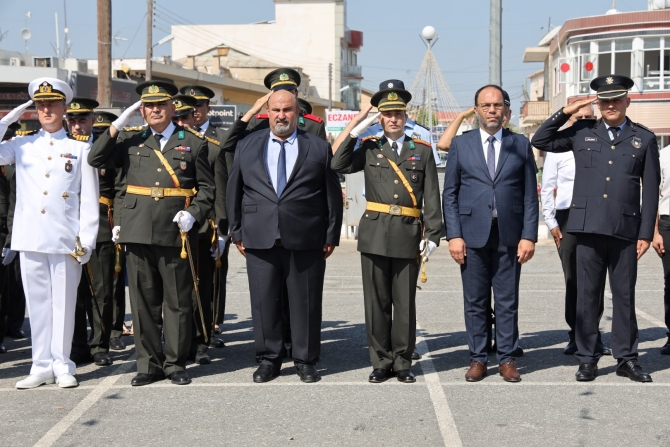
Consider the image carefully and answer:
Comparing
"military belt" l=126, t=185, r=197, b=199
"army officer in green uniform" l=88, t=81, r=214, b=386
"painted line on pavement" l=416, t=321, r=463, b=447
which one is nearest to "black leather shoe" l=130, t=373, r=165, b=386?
"army officer in green uniform" l=88, t=81, r=214, b=386

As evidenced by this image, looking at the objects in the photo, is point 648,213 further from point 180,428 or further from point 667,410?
point 180,428

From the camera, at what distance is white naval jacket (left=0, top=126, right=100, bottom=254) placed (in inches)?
271

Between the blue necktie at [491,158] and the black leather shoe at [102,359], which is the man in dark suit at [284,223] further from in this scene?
the black leather shoe at [102,359]

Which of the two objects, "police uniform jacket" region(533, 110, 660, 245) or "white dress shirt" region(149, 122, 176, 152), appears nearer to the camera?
"police uniform jacket" region(533, 110, 660, 245)

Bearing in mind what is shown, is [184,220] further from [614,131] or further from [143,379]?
[614,131]

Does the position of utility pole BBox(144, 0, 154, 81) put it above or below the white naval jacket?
above

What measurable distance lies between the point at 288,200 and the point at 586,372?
8.40 feet

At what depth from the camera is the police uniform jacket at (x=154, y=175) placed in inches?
272

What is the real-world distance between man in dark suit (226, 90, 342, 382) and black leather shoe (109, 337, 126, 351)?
5.73 feet

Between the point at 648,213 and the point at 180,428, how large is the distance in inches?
149

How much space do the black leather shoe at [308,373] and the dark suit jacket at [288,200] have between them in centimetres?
90

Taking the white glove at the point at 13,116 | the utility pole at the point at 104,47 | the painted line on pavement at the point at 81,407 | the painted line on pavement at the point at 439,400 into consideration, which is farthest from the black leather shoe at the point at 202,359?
the utility pole at the point at 104,47

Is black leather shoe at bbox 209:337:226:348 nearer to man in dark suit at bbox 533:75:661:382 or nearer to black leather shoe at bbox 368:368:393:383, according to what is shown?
black leather shoe at bbox 368:368:393:383

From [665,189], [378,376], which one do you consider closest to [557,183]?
[665,189]
